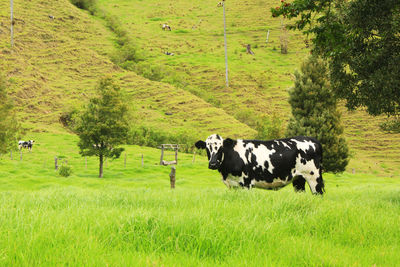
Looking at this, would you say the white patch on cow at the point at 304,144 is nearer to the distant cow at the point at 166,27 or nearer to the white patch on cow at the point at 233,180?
the white patch on cow at the point at 233,180

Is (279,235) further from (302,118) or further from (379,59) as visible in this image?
(302,118)

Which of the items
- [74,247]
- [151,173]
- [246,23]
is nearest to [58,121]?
[151,173]

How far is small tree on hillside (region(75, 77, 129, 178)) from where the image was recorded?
1574 inches

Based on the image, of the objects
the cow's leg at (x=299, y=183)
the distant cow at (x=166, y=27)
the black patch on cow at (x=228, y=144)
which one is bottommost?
the cow's leg at (x=299, y=183)

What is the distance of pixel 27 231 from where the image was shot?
4.06 m

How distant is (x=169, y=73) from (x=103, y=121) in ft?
306

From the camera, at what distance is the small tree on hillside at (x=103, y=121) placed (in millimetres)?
39969

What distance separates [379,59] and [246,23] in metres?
185

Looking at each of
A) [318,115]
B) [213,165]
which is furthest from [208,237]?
[318,115]

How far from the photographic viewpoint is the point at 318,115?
116ft

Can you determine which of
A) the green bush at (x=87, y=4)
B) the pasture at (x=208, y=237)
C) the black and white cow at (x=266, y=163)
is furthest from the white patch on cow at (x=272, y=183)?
the green bush at (x=87, y=4)

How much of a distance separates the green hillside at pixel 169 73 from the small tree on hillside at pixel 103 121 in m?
26.6

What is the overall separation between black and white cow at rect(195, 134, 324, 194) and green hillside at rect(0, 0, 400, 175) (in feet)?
147

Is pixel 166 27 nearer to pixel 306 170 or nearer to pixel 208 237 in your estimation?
pixel 306 170
